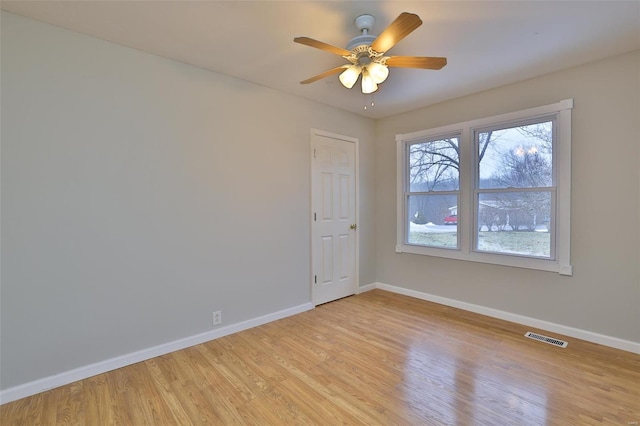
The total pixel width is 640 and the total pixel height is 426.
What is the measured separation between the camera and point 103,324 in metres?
2.32

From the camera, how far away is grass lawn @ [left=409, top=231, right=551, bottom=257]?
120 inches

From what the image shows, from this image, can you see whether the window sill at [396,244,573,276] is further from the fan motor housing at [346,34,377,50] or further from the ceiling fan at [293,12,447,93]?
the fan motor housing at [346,34,377,50]

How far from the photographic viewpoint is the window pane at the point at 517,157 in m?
3.03

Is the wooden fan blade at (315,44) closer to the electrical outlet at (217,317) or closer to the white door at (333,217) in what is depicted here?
the white door at (333,217)

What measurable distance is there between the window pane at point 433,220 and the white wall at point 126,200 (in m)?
1.81

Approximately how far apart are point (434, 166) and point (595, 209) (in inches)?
66.2

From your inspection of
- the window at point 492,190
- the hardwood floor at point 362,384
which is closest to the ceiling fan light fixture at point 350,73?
the window at point 492,190

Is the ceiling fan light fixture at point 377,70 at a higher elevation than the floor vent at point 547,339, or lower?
higher

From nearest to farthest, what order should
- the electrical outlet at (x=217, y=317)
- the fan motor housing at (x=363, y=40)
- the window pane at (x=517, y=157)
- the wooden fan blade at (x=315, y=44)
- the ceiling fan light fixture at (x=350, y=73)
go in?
the wooden fan blade at (x=315, y=44) → the fan motor housing at (x=363, y=40) → the ceiling fan light fixture at (x=350, y=73) → the electrical outlet at (x=217, y=317) → the window pane at (x=517, y=157)

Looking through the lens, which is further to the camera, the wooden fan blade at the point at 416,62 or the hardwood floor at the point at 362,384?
the wooden fan blade at the point at 416,62

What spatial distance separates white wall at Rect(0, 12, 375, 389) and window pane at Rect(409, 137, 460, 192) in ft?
5.91

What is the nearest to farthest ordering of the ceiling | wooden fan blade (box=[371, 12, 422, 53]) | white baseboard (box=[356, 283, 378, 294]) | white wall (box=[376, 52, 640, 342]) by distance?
wooden fan blade (box=[371, 12, 422, 53]) → the ceiling → white wall (box=[376, 52, 640, 342]) → white baseboard (box=[356, 283, 378, 294])

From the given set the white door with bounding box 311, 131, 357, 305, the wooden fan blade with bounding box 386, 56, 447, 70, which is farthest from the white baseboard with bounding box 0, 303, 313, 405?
the wooden fan blade with bounding box 386, 56, 447, 70

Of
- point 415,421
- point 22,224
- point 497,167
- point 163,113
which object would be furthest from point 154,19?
point 497,167
